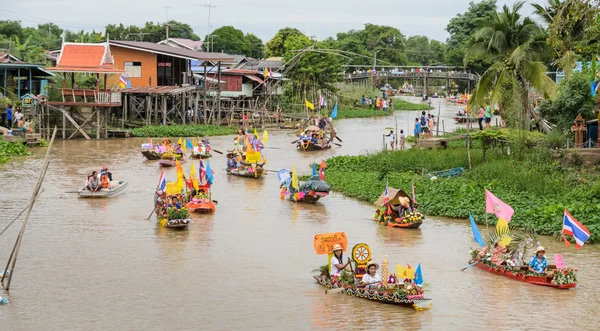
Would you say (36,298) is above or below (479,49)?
below

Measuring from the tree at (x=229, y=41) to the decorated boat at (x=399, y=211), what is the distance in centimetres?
6235

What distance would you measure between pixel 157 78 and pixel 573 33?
90.4ft

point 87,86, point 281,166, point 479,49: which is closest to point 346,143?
point 281,166

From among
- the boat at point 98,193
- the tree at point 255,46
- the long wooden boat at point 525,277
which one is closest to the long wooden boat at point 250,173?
the boat at point 98,193

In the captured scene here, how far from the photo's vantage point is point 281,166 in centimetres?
3291

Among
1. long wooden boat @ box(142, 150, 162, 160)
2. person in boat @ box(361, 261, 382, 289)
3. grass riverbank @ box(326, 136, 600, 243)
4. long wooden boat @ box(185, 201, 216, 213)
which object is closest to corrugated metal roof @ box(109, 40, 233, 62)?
long wooden boat @ box(142, 150, 162, 160)

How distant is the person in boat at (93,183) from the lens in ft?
80.5

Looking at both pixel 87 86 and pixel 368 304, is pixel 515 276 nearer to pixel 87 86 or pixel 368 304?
pixel 368 304

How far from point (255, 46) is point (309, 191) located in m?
66.2

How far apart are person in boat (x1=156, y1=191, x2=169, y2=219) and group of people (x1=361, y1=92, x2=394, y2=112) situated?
4301 cm

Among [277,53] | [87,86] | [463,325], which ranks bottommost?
[463,325]

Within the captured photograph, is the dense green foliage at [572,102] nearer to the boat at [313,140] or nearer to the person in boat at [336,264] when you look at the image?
the boat at [313,140]

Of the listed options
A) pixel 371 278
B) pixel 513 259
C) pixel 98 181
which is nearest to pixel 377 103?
pixel 98 181

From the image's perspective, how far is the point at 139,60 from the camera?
47375 millimetres
